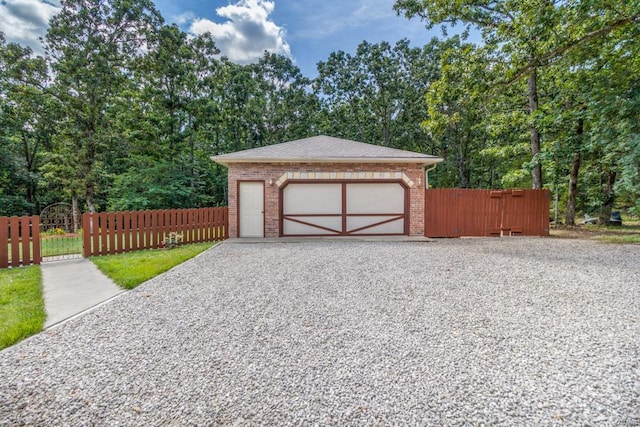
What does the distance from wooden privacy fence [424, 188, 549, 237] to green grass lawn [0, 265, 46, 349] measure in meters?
10.1

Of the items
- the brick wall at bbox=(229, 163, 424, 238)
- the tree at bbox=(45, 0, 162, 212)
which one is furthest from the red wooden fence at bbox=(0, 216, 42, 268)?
the tree at bbox=(45, 0, 162, 212)

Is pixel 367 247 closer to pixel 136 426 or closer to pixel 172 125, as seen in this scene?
pixel 136 426

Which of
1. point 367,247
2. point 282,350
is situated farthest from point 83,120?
point 282,350

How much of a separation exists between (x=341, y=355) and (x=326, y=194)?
7.95 meters

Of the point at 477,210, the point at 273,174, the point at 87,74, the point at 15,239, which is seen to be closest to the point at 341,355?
the point at 15,239

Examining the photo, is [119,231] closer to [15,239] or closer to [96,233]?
[96,233]

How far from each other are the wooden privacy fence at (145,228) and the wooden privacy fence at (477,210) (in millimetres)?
7527

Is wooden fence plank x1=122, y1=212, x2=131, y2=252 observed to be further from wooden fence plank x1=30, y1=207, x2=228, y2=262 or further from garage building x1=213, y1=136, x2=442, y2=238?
garage building x1=213, y1=136, x2=442, y2=238

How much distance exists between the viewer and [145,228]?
335 inches

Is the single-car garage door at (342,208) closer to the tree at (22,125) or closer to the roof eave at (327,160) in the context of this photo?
the roof eave at (327,160)

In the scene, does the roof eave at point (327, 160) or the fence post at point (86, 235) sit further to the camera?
the roof eave at point (327, 160)

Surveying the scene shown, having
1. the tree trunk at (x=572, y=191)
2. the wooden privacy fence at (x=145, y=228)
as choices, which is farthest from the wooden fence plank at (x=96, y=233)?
the tree trunk at (x=572, y=191)

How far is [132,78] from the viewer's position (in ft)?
52.1

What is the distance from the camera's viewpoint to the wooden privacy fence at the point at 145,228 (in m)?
7.62
